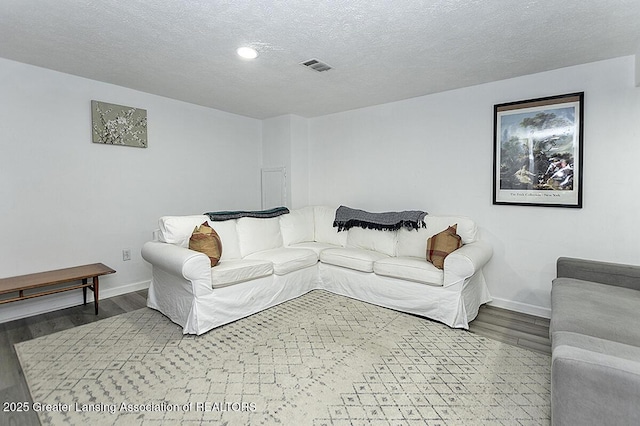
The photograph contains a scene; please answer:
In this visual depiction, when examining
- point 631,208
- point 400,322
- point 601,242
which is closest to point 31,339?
point 400,322

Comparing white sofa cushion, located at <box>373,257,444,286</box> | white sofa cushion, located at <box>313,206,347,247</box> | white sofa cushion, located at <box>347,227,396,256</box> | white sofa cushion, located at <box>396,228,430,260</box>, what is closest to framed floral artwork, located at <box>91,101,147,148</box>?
white sofa cushion, located at <box>313,206,347,247</box>

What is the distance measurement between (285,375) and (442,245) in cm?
191

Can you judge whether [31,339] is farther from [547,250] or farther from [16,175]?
[547,250]

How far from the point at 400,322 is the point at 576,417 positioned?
167 cm

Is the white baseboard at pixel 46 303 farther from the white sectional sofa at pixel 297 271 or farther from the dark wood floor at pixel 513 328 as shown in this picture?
the dark wood floor at pixel 513 328

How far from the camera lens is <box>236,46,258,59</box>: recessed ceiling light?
8.30 feet

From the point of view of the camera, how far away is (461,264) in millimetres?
2732

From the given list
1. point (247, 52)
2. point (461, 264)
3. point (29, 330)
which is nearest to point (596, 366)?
point (461, 264)

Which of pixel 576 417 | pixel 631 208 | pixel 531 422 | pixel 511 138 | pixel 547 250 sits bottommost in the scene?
pixel 531 422

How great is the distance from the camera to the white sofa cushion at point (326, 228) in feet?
13.9

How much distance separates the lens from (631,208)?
8.81 ft

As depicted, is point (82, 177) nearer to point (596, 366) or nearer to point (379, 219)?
point (379, 219)

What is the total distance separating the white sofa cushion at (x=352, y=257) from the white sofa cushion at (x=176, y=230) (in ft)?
5.04

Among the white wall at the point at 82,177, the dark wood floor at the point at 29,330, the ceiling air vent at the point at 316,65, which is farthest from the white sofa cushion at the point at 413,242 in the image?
the dark wood floor at the point at 29,330
